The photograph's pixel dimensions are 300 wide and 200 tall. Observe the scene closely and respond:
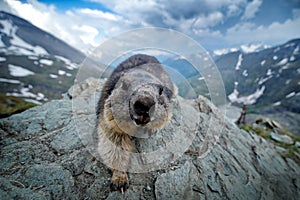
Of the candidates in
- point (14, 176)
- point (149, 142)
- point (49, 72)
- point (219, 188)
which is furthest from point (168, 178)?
point (49, 72)

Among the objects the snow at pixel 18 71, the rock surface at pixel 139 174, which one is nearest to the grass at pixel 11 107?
the rock surface at pixel 139 174

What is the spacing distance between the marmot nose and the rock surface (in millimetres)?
2433

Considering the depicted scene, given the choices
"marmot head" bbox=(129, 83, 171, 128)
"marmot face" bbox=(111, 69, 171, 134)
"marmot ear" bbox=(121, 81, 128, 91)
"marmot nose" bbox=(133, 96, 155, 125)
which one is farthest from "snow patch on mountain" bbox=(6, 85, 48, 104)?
"marmot nose" bbox=(133, 96, 155, 125)

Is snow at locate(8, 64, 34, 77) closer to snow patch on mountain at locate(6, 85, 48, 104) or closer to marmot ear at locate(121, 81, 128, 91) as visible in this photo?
snow patch on mountain at locate(6, 85, 48, 104)

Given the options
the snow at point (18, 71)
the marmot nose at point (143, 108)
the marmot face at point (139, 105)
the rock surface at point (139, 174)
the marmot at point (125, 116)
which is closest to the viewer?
the marmot nose at point (143, 108)

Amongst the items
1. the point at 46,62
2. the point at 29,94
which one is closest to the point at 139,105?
the point at 29,94

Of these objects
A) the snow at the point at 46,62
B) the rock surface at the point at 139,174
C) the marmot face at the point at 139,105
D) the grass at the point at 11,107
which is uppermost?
the marmot face at the point at 139,105

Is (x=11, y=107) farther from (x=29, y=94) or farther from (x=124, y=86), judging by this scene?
(x=29, y=94)

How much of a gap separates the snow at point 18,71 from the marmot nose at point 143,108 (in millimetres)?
164357

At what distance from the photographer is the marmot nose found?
454 cm

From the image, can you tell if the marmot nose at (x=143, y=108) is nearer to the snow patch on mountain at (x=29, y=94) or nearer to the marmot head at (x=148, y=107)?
the marmot head at (x=148, y=107)

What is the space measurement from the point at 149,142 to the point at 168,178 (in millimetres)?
1496

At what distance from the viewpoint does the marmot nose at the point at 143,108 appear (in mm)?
4543

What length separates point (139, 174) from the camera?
659 centimetres
